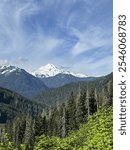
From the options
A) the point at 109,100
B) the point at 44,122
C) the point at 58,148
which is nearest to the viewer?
the point at 58,148

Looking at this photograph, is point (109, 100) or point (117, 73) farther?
point (109, 100)

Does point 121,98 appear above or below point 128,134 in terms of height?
above

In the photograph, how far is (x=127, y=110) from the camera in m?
5.30

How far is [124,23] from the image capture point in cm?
532

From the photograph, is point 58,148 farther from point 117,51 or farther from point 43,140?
point 117,51

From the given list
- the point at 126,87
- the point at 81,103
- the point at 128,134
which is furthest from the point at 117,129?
the point at 81,103

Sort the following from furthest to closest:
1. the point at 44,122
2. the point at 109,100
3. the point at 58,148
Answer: the point at 44,122 → the point at 109,100 → the point at 58,148

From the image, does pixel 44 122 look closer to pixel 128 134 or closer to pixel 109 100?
pixel 109 100

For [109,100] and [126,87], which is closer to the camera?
[126,87]

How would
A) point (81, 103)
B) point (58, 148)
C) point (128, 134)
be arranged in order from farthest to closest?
point (81, 103)
point (58, 148)
point (128, 134)

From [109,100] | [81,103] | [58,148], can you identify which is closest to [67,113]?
[81,103]

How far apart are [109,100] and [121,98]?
144908 millimetres

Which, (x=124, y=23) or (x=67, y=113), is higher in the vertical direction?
(x=67, y=113)

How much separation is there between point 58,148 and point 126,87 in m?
27.7
